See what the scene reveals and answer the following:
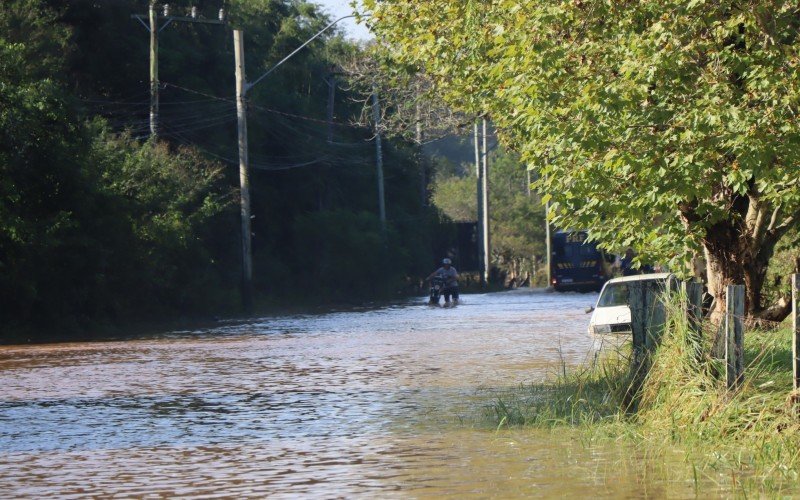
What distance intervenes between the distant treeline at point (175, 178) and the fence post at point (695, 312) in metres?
15.7

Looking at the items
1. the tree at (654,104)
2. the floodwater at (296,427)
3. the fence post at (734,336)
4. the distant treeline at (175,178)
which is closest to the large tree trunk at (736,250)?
the tree at (654,104)

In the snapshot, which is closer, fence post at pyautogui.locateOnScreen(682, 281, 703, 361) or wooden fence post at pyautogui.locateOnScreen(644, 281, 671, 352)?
fence post at pyautogui.locateOnScreen(682, 281, 703, 361)

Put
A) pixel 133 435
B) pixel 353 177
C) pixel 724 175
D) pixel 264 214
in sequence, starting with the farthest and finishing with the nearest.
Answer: pixel 353 177, pixel 264 214, pixel 724 175, pixel 133 435

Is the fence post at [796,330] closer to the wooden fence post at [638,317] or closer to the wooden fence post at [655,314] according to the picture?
the wooden fence post at [655,314]

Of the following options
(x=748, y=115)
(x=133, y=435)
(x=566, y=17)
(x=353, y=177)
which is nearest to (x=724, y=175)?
(x=748, y=115)

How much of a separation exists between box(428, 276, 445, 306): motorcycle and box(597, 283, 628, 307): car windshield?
823 inches

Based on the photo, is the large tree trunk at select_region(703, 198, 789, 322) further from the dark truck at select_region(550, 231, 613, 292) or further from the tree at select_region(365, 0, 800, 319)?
the dark truck at select_region(550, 231, 613, 292)

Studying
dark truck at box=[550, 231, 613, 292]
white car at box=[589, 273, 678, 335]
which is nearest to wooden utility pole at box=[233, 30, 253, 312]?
white car at box=[589, 273, 678, 335]

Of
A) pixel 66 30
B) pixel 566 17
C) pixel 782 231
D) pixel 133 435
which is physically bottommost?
pixel 133 435

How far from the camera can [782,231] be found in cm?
1733

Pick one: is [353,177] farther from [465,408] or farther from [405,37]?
[465,408]

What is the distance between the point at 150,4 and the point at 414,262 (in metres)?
23.1

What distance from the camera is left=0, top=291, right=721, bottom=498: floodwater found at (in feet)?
32.7

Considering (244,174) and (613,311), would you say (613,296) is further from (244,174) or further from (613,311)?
(244,174)
